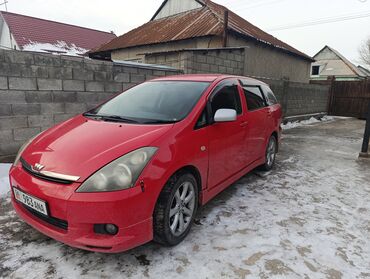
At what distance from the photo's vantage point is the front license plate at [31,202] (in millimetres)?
2172

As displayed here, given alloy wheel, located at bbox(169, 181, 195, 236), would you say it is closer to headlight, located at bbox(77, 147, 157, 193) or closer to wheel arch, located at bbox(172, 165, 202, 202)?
wheel arch, located at bbox(172, 165, 202, 202)

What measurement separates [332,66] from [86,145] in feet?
126

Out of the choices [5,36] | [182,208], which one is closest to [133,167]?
[182,208]

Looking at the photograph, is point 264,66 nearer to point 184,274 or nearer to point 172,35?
point 172,35

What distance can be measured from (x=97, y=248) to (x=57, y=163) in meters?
0.72

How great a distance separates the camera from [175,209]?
2.54 metres

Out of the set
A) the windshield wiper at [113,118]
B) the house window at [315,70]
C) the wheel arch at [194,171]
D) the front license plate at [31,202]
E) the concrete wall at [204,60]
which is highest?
the house window at [315,70]

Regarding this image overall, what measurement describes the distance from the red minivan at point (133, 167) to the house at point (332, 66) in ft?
112

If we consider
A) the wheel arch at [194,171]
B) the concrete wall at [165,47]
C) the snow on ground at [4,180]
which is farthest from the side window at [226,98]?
the concrete wall at [165,47]

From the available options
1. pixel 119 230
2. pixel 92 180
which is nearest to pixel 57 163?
pixel 92 180

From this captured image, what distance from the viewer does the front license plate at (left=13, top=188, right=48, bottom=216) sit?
217 cm

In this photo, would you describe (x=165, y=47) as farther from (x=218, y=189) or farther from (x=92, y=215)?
(x=92, y=215)

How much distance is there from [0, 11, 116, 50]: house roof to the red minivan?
20.6 metres

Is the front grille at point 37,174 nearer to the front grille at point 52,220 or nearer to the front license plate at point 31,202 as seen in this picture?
the front license plate at point 31,202
